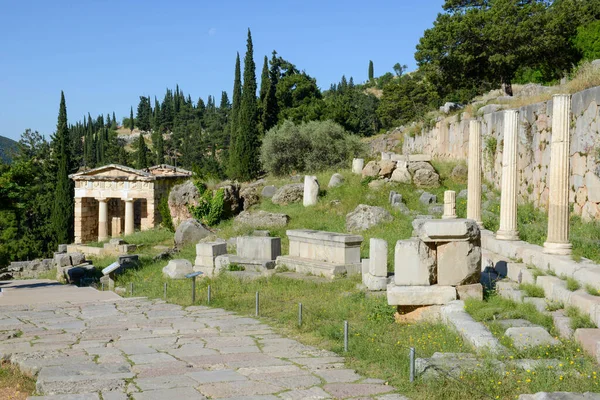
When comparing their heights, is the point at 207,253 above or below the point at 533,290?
below

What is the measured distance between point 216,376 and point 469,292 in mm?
4457

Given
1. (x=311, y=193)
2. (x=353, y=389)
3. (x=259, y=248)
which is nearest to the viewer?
(x=353, y=389)

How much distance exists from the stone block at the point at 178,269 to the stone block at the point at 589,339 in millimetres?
11915

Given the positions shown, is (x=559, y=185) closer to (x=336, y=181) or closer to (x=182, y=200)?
(x=336, y=181)

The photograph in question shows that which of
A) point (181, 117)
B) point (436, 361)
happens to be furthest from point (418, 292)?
point (181, 117)

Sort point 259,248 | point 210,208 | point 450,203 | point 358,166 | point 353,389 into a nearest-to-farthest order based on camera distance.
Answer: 1. point 353,389
2. point 450,203
3. point 259,248
4. point 358,166
5. point 210,208

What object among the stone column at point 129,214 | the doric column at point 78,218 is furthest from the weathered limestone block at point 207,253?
the doric column at point 78,218

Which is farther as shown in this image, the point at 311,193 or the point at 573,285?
the point at 311,193

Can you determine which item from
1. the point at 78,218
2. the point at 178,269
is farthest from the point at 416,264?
the point at 78,218

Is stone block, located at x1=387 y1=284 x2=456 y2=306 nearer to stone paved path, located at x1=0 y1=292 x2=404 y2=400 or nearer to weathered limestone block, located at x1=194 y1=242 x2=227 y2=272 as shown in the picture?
stone paved path, located at x1=0 y1=292 x2=404 y2=400

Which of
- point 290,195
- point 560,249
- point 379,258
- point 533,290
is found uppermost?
point 290,195

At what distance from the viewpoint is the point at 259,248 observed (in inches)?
652

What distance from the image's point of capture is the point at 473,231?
9.45 meters

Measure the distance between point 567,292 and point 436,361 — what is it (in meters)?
2.76
